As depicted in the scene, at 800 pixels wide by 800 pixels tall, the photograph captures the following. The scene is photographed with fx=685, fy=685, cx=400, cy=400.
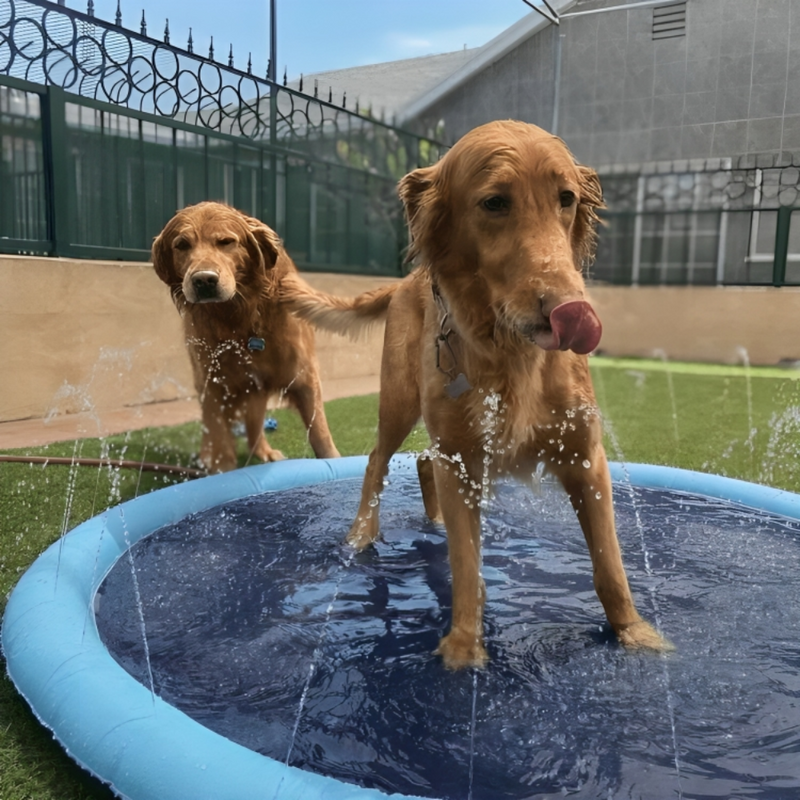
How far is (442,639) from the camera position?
2.05m

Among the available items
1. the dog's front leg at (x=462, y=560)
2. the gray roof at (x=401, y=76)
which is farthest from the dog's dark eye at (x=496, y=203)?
the gray roof at (x=401, y=76)

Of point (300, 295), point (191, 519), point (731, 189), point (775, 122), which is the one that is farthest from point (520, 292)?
point (775, 122)

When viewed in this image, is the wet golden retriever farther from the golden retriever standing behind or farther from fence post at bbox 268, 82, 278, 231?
fence post at bbox 268, 82, 278, 231

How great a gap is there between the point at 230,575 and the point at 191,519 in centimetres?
72

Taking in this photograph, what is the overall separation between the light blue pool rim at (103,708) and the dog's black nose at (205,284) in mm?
1253

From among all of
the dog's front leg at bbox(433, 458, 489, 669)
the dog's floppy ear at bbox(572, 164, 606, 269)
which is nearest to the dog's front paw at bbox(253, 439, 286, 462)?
the dog's front leg at bbox(433, 458, 489, 669)

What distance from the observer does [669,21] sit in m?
5.17

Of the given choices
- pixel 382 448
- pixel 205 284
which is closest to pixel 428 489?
pixel 382 448

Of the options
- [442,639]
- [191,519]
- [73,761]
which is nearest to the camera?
[73,761]

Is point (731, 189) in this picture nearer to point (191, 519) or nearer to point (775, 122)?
point (775, 122)

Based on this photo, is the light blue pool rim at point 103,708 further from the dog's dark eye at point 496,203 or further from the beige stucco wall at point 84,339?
the beige stucco wall at point 84,339

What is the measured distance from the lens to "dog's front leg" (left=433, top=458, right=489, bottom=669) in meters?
2.01

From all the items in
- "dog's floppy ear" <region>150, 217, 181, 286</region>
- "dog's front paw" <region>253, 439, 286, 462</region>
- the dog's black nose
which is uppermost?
"dog's floppy ear" <region>150, 217, 181, 286</region>

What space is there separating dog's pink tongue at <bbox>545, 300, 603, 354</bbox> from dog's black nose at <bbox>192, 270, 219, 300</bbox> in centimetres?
241
